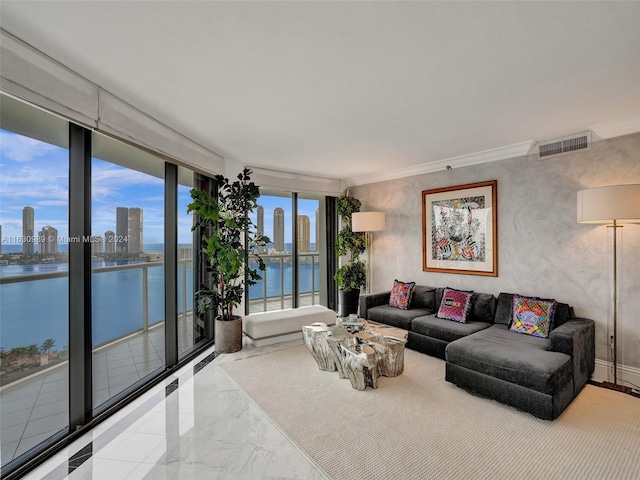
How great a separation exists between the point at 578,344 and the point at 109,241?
168 inches

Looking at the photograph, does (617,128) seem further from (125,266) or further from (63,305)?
(63,305)

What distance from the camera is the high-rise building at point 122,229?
2.79 m

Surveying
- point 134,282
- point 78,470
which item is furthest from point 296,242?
point 78,470

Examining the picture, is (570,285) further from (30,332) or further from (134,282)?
(30,332)

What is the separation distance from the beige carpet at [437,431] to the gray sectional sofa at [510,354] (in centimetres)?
13

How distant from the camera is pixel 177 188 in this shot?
353 cm

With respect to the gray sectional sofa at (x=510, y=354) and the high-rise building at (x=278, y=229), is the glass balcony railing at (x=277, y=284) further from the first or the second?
the gray sectional sofa at (x=510, y=354)

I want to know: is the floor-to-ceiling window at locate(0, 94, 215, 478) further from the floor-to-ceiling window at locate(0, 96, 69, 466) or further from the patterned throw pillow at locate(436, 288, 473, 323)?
the patterned throw pillow at locate(436, 288, 473, 323)

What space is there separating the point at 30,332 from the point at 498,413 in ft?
11.6

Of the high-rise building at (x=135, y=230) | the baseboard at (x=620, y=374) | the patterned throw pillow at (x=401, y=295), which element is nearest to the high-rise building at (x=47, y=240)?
the high-rise building at (x=135, y=230)

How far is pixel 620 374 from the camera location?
318 cm

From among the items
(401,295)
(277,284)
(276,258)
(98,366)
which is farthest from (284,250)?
(98,366)

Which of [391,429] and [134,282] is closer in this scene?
[391,429]

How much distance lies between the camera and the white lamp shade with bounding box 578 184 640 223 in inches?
108
